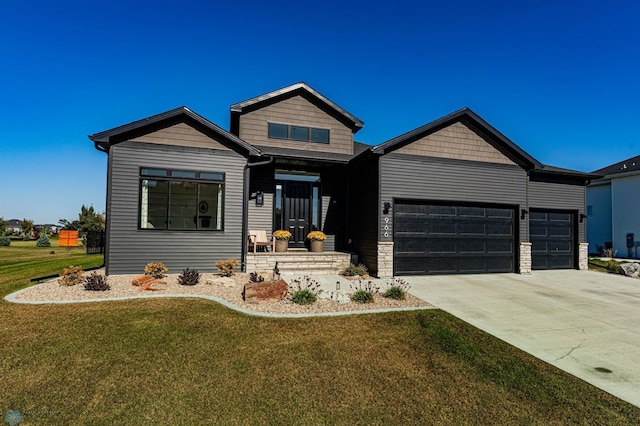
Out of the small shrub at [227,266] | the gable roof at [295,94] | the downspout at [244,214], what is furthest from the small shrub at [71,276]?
the gable roof at [295,94]

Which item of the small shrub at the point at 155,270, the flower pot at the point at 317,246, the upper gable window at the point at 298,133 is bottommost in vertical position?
the small shrub at the point at 155,270

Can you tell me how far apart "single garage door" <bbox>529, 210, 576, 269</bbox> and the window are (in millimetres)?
12209

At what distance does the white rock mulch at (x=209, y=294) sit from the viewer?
20.7 feet

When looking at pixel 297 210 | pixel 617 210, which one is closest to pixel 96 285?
pixel 297 210

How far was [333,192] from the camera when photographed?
12.3 metres

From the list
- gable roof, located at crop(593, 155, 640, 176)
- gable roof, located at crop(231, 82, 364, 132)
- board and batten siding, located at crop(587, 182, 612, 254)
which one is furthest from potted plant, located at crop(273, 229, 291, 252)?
gable roof, located at crop(593, 155, 640, 176)

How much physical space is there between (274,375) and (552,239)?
1346cm

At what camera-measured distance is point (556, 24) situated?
1139cm

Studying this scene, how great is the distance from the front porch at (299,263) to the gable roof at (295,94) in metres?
5.89

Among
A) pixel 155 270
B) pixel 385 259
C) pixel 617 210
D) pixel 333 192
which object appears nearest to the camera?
pixel 155 270

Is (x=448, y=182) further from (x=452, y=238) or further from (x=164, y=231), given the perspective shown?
(x=164, y=231)

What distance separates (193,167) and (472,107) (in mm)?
9985

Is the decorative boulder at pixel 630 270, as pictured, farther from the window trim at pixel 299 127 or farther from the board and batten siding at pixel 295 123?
the window trim at pixel 299 127

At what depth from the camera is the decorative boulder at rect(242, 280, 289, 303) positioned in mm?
6602
